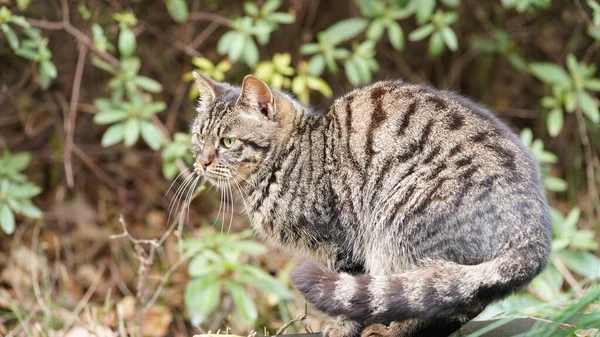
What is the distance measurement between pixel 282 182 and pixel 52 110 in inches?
120

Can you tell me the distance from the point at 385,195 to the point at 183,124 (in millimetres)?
3393

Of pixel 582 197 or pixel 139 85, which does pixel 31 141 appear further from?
pixel 582 197

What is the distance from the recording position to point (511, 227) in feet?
9.04

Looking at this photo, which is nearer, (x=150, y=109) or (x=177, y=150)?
(x=177, y=150)

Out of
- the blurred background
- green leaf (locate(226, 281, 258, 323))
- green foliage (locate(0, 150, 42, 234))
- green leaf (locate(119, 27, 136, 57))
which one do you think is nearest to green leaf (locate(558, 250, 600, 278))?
the blurred background

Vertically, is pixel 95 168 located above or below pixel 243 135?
below

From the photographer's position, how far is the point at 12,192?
4207 mm

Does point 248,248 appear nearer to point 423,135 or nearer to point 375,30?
point 423,135

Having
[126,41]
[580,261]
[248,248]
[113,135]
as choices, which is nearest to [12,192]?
[113,135]

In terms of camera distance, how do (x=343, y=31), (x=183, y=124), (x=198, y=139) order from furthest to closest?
(x=183, y=124)
(x=343, y=31)
(x=198, y=139)

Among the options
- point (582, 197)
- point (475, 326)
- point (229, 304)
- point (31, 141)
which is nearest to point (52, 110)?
point (31, 141)

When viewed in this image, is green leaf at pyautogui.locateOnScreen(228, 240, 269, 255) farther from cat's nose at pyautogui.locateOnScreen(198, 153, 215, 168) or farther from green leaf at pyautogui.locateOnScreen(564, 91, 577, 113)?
green leaf at pyautogui.locateOnScreen(564, 91, 577, 113)

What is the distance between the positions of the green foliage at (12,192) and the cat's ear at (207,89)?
4.07 ft

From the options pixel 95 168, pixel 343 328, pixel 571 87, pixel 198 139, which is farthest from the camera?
pixel 95 168
